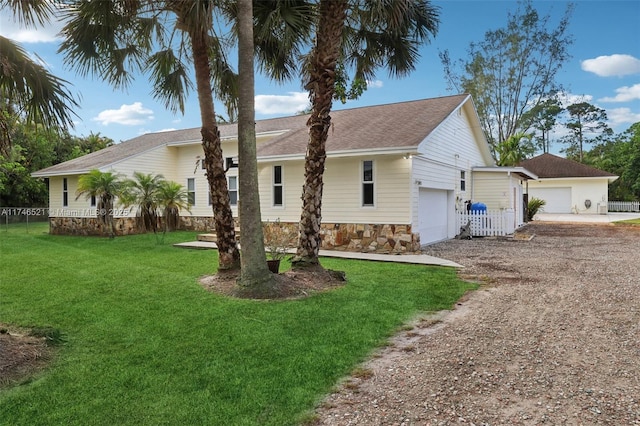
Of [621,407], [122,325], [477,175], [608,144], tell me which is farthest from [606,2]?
[608,144]

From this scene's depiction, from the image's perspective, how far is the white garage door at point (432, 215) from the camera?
44.5ft

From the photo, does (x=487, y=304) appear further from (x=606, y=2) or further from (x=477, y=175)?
(x=606, y=2)

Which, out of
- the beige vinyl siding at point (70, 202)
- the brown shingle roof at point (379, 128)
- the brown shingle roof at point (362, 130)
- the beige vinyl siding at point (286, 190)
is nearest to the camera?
the brown shingle roof at point (379, 128)

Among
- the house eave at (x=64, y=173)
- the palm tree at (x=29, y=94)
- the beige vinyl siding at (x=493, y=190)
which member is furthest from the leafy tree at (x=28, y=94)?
the beige vinyl siding at (x=493, y=190)

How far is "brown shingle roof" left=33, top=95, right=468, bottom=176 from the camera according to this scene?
1280 cm

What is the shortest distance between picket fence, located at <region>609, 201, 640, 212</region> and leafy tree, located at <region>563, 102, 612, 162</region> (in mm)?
13263

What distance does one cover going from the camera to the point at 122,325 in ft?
17.7

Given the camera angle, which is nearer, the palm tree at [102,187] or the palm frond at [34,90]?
the palm frond at [34,90]

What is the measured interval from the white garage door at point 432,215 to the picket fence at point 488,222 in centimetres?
110

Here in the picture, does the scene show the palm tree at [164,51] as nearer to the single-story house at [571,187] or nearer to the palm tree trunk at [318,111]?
the palm tree trunk at [318,111]

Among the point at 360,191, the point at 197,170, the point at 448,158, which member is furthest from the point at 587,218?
the point at 197,170

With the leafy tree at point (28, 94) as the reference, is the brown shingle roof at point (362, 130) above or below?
above

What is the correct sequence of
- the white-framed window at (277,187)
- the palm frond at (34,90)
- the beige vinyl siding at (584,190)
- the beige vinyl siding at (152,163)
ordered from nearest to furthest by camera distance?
the palm frond at (34,90), the white-framed window at (277,187), the beige vinyl siding at (152,163), the beige vinyl siding at (584,190)

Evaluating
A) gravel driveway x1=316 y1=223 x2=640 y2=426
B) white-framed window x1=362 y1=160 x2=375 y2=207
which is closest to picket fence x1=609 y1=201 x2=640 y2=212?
white-framed window x1=362 y1=160 x2=375 y2=207
